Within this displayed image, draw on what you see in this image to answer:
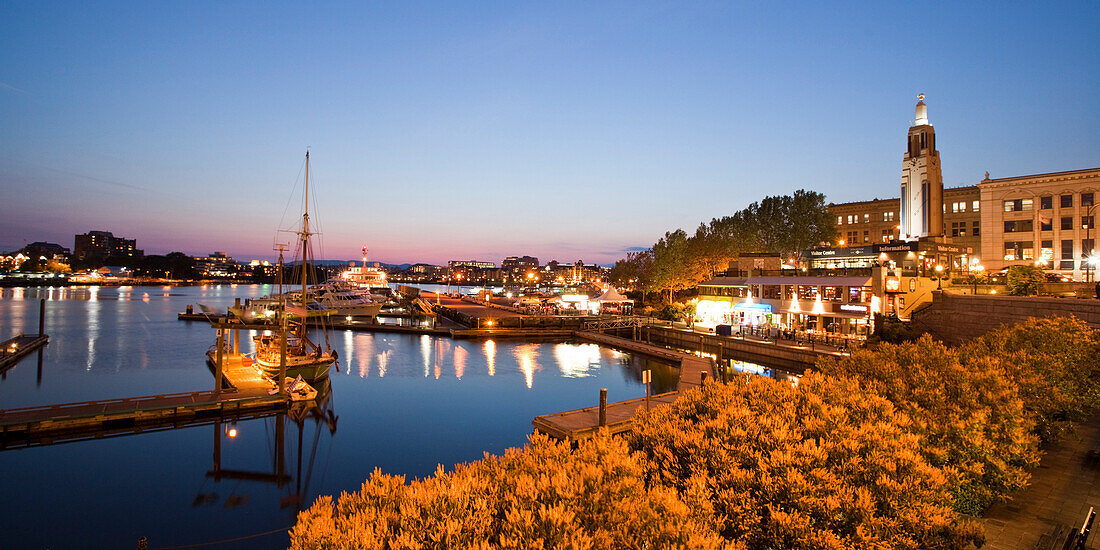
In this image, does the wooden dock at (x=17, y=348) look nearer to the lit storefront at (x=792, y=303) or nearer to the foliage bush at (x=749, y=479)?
the foliage bush at (x=749, y=479)

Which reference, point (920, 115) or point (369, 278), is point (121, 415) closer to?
point (920, 115)

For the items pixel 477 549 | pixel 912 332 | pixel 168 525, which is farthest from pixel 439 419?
pixel 912 332

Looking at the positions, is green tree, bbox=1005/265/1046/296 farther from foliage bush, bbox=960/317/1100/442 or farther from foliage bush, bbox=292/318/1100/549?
foliage bush, bbox=292/318/1100/549

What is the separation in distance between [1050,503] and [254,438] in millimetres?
26203

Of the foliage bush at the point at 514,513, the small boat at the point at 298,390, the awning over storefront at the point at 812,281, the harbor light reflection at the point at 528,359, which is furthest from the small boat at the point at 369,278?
the foliage bush at the point at 514,513

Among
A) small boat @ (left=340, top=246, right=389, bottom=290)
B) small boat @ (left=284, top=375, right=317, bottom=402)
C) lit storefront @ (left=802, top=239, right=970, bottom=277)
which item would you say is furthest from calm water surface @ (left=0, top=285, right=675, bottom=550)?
small boat @ (left=340, top=246, right=389, bottom=290)

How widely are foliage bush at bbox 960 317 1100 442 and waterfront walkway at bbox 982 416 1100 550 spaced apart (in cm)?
84

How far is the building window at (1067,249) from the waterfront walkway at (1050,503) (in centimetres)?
4587

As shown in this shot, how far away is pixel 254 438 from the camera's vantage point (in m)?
22.0

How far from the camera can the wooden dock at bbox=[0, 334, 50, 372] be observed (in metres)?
35.7

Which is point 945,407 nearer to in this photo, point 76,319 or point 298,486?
point 298,486

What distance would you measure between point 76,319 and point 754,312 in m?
86.5

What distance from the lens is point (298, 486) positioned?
18.9 metres

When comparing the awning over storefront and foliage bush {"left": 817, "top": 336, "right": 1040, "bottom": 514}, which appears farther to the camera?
the awning over storefront
